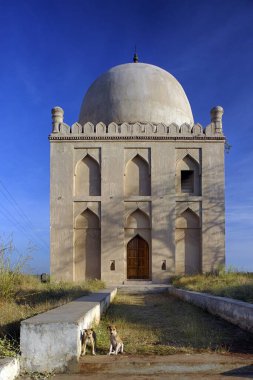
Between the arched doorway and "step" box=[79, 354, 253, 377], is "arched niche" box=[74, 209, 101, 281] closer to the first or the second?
the arched doorway

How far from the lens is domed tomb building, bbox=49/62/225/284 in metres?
16.3

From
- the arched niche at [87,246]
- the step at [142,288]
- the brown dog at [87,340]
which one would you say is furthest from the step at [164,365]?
the arched niche at [87,246]

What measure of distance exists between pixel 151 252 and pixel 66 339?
11.7m

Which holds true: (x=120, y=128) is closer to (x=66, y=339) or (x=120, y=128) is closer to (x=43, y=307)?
(x=43, y=307)

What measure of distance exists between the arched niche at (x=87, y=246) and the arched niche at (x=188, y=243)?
10.5 ft

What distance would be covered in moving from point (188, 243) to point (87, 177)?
490 centimetres

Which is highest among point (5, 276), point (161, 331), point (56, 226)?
point (56, 226)

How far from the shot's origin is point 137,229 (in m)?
16.6

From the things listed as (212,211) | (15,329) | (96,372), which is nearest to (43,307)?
(15,329)

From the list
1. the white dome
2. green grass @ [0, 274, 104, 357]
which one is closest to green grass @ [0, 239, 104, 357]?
green grass @ [0, 274, 104, 357]

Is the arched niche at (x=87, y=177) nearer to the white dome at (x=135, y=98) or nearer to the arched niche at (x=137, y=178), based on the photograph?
the arched niche at (x=137, y=178)

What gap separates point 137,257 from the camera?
55.1 ft

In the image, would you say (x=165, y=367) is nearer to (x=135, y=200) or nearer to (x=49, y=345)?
(x=49, y=345)

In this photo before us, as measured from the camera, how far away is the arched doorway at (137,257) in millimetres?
16703
